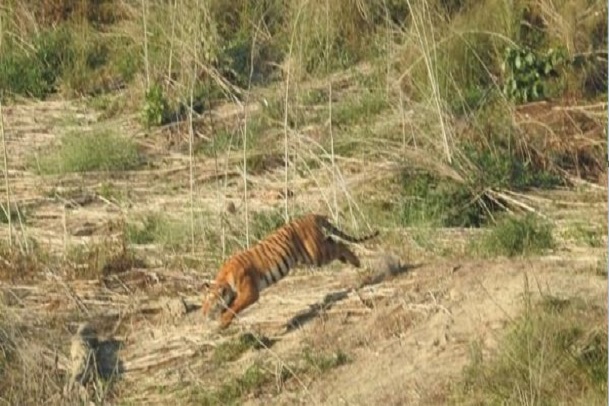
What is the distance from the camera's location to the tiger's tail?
845cm

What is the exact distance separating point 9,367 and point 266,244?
4.19ft

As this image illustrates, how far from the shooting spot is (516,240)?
28.7 ft

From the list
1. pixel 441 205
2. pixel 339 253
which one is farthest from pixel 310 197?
pixel 339 253

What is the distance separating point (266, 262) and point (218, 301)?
10.6 inches

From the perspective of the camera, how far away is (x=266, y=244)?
8078 millimetres

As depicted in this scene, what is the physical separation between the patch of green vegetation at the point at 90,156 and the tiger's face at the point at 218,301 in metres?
3.10

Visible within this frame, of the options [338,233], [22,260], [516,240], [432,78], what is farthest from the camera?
[432,78]

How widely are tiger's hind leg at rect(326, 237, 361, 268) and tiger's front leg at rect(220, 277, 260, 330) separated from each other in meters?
0.46

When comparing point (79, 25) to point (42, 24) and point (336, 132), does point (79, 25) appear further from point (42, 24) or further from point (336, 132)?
point (336, 132)

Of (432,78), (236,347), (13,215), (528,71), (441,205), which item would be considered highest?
(432,78)

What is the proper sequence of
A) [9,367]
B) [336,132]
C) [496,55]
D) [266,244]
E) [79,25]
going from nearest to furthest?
[9,367]
[266,244]
[336,132]
[496,55]
[79,25]

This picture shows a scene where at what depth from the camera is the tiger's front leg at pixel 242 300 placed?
788cm

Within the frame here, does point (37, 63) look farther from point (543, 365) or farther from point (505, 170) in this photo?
point (543, 365)

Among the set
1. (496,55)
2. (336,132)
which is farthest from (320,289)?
(496,55)
